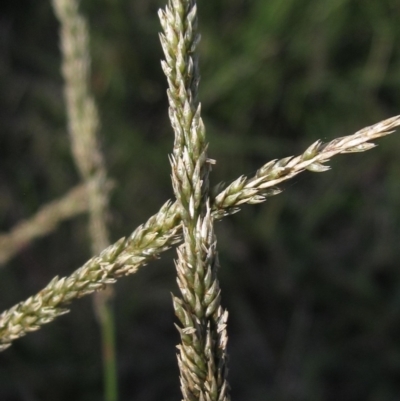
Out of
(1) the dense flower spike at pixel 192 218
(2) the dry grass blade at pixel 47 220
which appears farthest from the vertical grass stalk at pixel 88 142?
(1) the dense flower spike at pixel 192 218

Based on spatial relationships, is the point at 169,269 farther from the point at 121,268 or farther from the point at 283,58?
the point at 121,268

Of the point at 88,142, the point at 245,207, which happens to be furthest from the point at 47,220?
the point at 245,207

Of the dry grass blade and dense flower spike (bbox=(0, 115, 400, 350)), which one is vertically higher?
the dry grass blade

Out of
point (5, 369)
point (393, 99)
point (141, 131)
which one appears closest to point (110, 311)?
point (5, 369)

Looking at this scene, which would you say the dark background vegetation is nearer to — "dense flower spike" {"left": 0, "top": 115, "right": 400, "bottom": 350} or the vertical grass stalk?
the vertical grass stalk

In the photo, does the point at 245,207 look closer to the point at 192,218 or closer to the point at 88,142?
the point at 88,142

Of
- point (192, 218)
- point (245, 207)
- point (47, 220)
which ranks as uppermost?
point (245, 207)

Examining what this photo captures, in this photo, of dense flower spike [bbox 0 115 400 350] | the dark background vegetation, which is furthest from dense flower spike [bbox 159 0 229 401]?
the dark background vegetation
